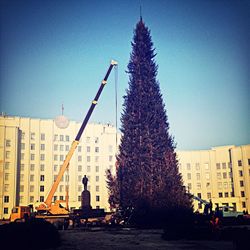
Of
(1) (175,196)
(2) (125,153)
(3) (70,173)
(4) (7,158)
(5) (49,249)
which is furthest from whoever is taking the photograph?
(3) (70,173)

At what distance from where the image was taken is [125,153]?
34906 mm

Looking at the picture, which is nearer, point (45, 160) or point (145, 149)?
point (145, 149)

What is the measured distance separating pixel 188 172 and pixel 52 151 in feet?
115

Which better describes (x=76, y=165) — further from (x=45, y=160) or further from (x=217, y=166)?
(x=217, y=166)

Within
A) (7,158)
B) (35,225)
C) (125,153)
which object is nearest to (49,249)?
(35,225)

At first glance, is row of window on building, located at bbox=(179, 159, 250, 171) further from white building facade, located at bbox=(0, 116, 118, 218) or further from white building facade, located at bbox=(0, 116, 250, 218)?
white building facade, located at bbox=(0, 116, 118, 218)

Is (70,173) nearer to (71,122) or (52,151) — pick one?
(52,151)

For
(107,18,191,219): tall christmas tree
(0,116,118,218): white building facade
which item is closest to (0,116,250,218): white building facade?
(0,116,118,218): white building facade

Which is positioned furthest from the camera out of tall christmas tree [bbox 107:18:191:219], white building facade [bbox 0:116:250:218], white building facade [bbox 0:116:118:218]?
white building facade [bbox 0:116:250:218]

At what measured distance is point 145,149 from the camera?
3372cm

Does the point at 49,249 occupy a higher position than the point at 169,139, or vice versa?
the point at 169,139

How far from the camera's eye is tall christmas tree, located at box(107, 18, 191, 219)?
31.7m

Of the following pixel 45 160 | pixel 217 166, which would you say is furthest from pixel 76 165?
pixel 217 166

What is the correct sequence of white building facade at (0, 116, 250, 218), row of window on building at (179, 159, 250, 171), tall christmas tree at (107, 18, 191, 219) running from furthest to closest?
row of window on building at (179, 159, 250, 171) → white building facade at (0, 116, 250, 218) → tall christmas tree at (107, 18, 191, 219)
